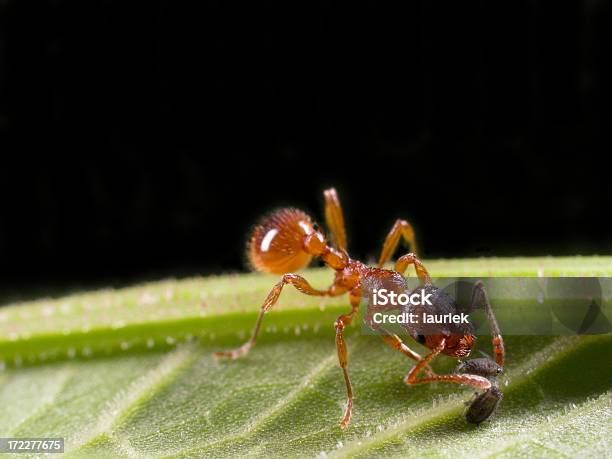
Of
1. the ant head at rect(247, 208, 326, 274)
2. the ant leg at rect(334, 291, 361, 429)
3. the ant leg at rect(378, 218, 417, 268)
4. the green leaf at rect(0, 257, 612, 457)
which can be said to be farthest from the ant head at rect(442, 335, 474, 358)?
the ant head at rect(247, 208, 326, 274)

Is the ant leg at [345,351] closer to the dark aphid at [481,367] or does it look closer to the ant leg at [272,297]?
the ant leg at [272,297]

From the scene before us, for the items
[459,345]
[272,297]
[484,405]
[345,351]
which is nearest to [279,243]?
[272,297]

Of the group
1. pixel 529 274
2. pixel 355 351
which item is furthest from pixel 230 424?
pixel 529 274

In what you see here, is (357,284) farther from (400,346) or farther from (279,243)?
(400,346)

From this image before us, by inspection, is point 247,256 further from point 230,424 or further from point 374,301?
point 230,424

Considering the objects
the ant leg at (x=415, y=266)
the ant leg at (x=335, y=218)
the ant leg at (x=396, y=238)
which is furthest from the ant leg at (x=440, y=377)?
the ant leg at (x=335, y=218)

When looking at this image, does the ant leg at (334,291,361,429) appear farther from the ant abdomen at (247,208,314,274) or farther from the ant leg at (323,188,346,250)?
the ant leg at (323,188,346,250)
